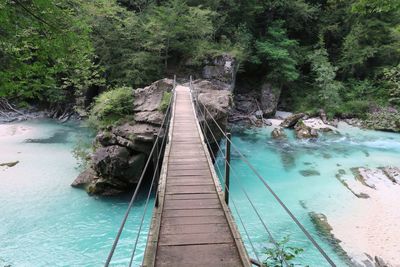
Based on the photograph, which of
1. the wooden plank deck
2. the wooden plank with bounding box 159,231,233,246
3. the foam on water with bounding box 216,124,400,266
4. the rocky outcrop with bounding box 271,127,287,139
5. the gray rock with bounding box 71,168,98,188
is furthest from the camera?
the rocky outcrop with bounding box 271,127,287,139

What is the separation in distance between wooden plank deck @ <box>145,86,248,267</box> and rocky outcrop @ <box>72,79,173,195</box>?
11.8ft

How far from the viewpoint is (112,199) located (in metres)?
10.2

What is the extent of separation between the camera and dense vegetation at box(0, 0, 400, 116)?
18.2 m

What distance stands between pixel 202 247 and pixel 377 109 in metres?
23.4

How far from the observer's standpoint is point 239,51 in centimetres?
2033

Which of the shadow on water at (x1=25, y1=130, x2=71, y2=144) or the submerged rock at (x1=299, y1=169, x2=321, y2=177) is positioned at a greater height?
the submerged rock at (x1=299, y1=169, x2=321, y2=177)

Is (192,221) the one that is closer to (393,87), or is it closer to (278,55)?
(278,55)

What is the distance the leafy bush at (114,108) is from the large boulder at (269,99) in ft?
44.9

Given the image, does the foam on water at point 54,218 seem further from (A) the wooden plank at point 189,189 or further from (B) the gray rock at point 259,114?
(B) the gray rock at point 259,114

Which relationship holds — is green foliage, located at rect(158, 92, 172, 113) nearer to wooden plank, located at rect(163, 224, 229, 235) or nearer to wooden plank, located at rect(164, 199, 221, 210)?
wooden plank, located at rect(164, 199, 221, 210)

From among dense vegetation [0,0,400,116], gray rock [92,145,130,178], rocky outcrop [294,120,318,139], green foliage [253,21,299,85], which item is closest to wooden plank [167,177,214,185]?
gray rock [92,145,130,178]

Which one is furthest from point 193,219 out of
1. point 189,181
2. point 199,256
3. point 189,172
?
point 189,172

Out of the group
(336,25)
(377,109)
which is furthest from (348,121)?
(336,25)

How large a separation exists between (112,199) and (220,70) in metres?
12.2
